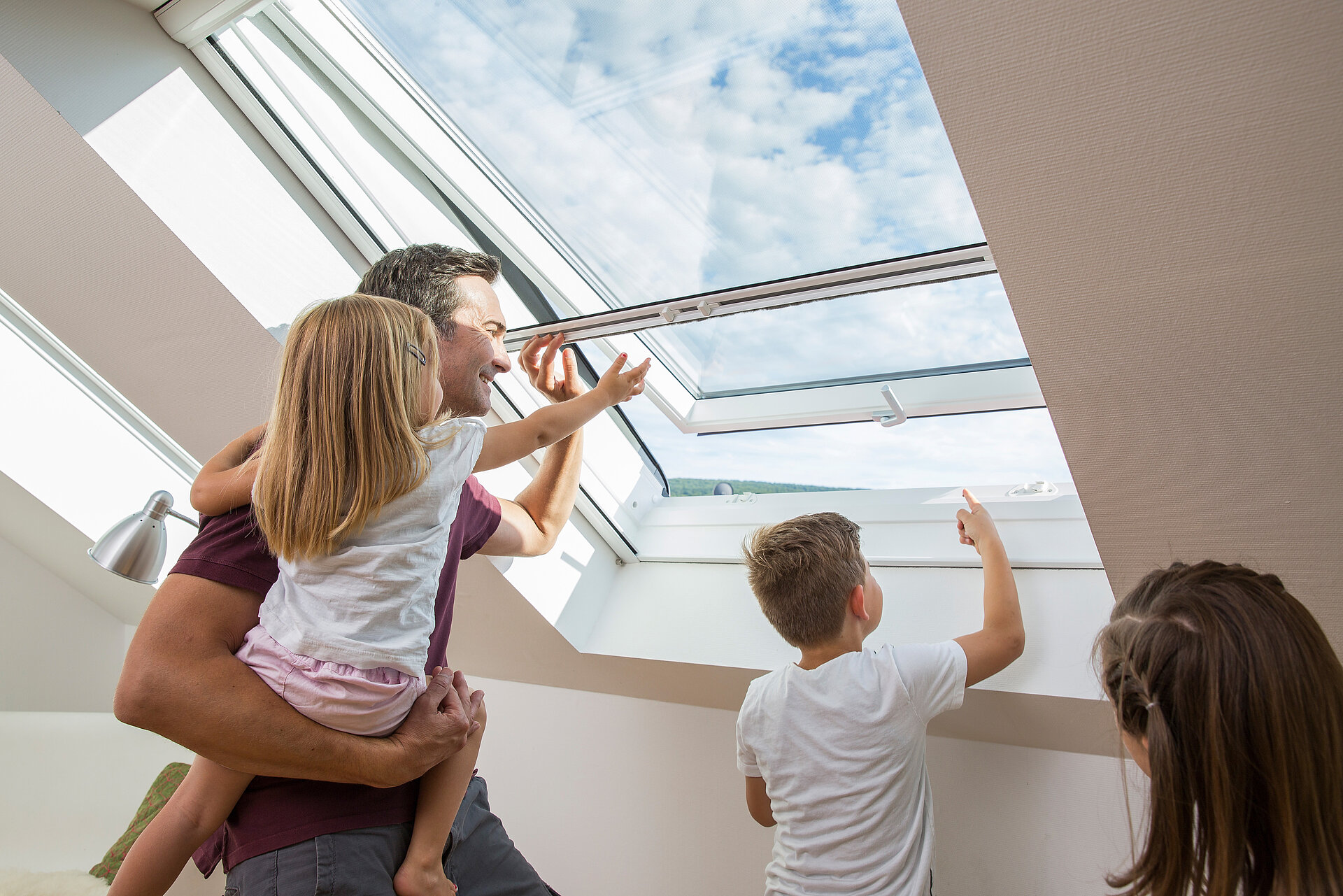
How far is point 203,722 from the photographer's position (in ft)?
3.30

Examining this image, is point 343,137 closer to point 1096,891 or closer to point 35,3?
point 35,3

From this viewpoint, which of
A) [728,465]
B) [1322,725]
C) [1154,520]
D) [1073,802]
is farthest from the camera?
[728,465]

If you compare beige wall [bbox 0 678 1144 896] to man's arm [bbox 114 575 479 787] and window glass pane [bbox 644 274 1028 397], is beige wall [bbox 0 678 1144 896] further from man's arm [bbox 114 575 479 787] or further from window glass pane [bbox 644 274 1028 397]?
man's arm [bbox 114 575 479 787]

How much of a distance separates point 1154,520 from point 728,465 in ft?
3.52

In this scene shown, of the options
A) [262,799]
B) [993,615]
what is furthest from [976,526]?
[262,799]

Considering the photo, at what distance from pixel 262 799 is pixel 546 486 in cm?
77

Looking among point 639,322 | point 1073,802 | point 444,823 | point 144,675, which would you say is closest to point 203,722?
point 144,675

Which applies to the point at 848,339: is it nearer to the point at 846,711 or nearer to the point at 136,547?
the point at 846,711

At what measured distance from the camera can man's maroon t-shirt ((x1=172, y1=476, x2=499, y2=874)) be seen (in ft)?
3.61

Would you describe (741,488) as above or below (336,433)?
above

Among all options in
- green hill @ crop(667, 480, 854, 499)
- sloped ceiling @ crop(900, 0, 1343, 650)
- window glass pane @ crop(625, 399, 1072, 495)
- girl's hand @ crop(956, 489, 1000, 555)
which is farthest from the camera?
green hill @ crop(667, 480, 854, 499)

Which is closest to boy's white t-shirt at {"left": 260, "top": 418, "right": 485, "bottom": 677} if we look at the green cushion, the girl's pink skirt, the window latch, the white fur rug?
the girl's pink skirt

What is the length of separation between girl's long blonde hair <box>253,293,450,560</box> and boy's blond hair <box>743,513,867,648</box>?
2.25ft

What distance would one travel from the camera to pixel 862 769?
1348 millimetres
